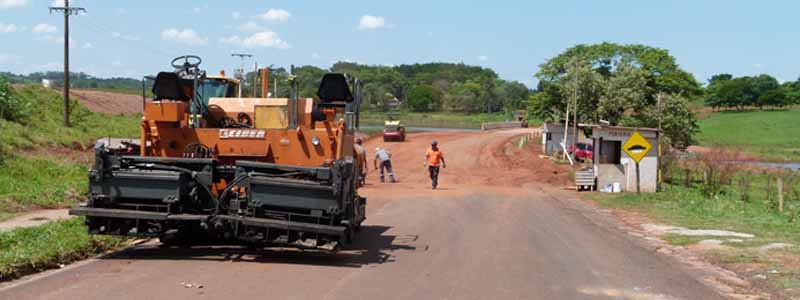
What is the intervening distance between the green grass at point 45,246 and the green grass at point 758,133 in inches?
2459

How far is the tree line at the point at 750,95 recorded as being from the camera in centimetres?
13200

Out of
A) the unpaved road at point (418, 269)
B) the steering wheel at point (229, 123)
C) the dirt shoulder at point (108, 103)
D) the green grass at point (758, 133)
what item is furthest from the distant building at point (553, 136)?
the steering wheel at point (229, 123)

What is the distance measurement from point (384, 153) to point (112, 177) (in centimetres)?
2102

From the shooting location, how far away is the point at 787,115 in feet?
351

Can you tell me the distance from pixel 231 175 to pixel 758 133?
8981cm

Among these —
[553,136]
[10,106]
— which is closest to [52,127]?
[10,106]

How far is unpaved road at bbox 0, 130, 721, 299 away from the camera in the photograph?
29.3 ft

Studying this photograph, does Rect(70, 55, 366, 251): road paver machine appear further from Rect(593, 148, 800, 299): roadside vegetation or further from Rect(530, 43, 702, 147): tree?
Rect(530, 43, 702, 147): tree

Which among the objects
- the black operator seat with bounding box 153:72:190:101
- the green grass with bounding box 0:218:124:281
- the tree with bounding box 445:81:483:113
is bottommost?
the green grass with bounding box 0:218:124:281

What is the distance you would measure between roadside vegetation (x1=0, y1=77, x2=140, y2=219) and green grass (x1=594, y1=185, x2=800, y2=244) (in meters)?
14.4

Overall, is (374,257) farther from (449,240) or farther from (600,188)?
(600,188)

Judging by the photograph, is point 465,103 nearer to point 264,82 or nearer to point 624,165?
point 624,165

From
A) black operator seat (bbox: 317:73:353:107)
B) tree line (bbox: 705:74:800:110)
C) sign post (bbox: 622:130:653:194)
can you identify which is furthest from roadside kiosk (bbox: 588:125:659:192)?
tree line (bbox: 705:74:800:110)

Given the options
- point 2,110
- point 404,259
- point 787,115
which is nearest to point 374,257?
point 404,259
